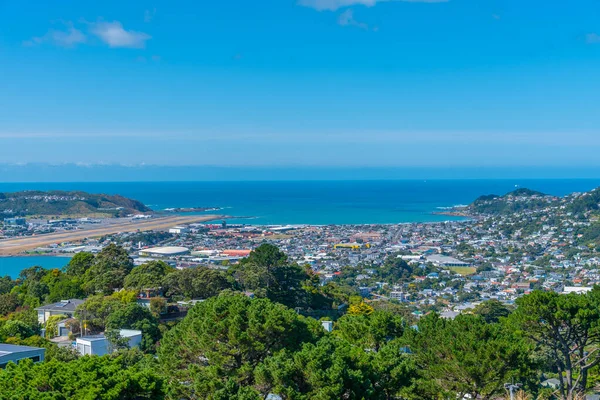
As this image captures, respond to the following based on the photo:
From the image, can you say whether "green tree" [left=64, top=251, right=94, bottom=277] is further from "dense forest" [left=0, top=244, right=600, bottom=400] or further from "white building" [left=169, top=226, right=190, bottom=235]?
"white building" [left=169, top=226, right=190, bottom=235]

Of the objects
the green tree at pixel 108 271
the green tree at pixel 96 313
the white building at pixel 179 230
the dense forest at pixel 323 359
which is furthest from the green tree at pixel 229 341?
the white building at pixel 179 230

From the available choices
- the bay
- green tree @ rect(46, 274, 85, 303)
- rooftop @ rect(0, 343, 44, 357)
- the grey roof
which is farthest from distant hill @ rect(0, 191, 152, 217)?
rooftop @ rect(0, 343, 44, 357)

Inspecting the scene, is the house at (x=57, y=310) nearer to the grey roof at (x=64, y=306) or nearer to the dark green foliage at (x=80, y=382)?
the grey roof at (x=64, y=306)

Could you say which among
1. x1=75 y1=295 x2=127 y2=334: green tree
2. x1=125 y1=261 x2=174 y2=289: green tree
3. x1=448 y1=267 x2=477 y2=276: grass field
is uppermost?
x1=125 y1=261 x2=174 y2=289: green tree

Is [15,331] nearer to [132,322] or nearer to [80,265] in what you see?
[132,322]

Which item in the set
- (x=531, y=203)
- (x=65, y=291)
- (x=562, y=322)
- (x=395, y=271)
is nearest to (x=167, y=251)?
(x=395, y=271)

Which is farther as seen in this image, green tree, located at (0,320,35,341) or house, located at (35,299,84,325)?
house, located at (35,299,84,325)

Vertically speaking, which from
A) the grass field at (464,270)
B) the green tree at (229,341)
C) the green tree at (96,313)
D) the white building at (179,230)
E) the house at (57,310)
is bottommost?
the grass field at (464,270)
